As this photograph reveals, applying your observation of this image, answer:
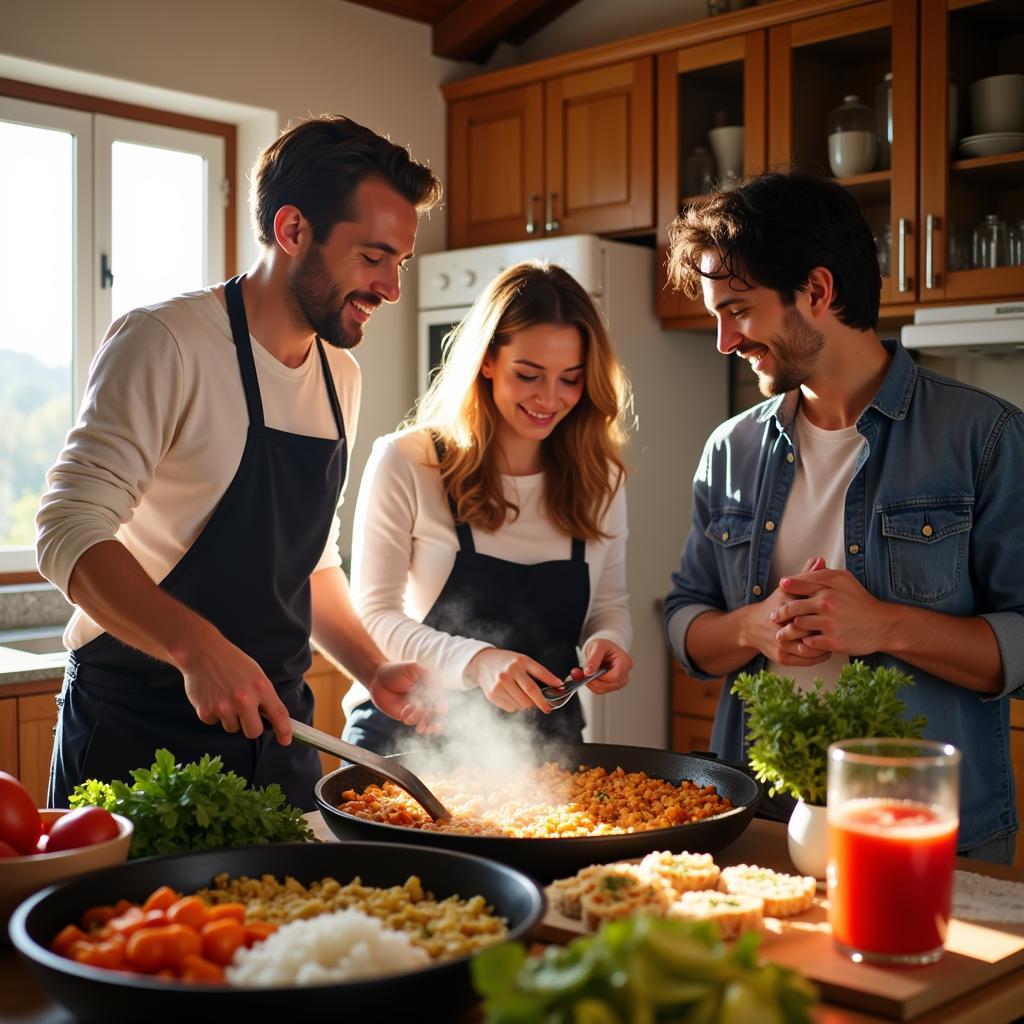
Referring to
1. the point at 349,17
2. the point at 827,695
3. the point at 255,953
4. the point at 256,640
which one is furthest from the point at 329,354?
the point at 349,17

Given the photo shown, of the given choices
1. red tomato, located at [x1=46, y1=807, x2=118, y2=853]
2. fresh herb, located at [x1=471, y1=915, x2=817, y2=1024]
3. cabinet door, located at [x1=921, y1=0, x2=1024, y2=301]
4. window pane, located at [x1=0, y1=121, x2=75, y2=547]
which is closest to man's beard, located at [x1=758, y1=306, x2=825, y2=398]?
red tomato, located at [x1=46, y1=807, x2=118, y2=853]

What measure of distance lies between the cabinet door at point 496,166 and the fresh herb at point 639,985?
12.7ft

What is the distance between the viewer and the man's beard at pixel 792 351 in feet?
6.50

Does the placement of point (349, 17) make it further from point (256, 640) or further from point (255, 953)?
point (255, 953)

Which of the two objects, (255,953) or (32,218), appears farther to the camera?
(32,218)

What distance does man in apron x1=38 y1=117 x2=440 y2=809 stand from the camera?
6.21 feet

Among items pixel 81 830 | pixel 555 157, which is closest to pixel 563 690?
pixel 81 830

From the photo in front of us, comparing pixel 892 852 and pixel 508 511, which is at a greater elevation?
pixel 508 511

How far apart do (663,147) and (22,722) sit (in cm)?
262

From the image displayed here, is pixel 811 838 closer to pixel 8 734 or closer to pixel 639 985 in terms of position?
pixel 639 985

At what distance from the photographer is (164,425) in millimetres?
1901

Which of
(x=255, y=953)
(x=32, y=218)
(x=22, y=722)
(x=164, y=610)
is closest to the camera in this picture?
(x=255, y=953)

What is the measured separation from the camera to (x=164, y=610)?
1600 millimetres

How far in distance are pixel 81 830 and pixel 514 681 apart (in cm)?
92
